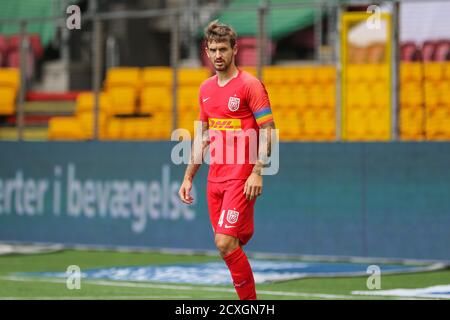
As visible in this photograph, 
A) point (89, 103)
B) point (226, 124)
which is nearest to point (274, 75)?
point (89, 103)

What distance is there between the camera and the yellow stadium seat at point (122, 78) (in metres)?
20.0

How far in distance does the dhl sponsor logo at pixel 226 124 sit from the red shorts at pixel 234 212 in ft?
1.45

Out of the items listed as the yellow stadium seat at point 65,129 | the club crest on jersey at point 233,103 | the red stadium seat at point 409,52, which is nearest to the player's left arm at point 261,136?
the club crest on jersey at point 233,103

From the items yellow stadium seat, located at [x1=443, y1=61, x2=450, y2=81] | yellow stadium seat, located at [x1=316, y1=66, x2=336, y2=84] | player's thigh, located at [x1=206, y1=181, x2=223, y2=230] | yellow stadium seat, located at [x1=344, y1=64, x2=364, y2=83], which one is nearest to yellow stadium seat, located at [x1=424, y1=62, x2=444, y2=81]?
yellow stadium seat, located at [x1=443, y1=61, x2=450, y2=81]

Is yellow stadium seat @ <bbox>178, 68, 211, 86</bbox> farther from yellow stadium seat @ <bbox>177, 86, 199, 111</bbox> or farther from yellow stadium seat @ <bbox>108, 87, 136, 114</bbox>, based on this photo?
yellow stadium seat @ <bbox>108, 87, 136, 114</bbox>

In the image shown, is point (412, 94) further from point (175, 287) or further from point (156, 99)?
point (175, 287)

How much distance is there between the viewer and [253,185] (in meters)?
10.4

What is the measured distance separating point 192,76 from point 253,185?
348 inches

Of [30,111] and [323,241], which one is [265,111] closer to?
[323,241]

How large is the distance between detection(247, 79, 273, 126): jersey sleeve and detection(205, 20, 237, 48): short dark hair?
1.29 feet

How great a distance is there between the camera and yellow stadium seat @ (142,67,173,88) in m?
19.4

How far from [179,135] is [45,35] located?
19.8 feet

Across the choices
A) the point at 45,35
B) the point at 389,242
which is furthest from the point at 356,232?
the point at 45,35

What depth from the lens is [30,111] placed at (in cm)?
2023
